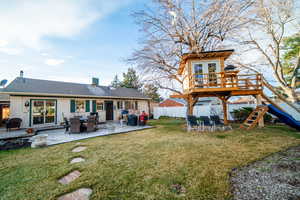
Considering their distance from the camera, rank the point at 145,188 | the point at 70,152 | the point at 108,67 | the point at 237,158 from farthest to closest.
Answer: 1. the point at 108,67
2. the point at 70,152
3. the point at 237,158
4. the point at 145,188

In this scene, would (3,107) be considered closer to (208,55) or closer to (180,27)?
(180,27)

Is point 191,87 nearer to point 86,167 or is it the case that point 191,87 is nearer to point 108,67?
point 86,167

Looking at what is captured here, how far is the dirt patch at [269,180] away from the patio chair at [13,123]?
35.8 feet

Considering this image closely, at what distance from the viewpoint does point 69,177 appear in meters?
2.61

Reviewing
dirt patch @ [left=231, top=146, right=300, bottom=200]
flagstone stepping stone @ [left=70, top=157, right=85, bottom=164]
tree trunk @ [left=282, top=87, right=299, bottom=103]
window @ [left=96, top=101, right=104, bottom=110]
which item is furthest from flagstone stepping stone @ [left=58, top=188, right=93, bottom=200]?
tree trunk @ [left=282, top=87, right=299, bottom=103]

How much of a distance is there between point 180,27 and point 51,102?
10.6m

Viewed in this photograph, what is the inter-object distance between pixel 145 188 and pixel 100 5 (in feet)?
26.8

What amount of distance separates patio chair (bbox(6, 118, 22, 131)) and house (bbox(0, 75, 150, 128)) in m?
0.67

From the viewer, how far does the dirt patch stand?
1.94 meters

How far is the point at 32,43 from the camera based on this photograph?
24.4 feet

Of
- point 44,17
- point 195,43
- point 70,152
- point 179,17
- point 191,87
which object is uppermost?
point 179,17

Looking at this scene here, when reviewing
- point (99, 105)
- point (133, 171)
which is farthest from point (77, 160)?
Result: point (99, 105)

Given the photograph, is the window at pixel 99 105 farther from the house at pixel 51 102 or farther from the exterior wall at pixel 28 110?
the exterior wall at pixel 28 110

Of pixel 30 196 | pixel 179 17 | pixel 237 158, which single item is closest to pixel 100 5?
pixel 179 17
